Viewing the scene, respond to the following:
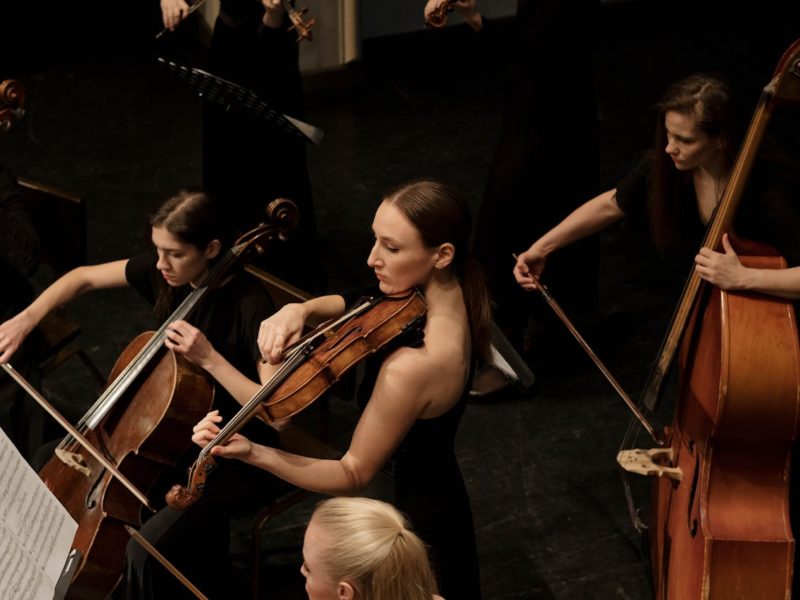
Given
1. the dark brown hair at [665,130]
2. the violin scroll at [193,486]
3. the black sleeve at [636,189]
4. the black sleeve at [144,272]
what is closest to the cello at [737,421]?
the dark brown hair at [665,130]

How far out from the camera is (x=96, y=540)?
9.27ft

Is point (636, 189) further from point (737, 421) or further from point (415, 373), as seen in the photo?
point (415, 373)

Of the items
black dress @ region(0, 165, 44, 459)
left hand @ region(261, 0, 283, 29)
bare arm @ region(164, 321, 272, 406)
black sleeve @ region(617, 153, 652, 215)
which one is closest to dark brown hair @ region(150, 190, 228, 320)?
bare arm @ region(164, 321, 272, 406)

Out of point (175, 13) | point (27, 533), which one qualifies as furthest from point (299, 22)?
point (27, 533)

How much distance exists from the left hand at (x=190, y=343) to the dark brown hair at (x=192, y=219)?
243mm

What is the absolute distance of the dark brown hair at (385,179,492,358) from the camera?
8.35ft

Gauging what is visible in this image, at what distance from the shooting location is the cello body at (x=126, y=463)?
282 centimetres

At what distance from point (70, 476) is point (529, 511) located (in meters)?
1.33

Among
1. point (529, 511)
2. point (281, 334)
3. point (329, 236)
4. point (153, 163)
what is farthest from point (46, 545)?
point (153, 163)

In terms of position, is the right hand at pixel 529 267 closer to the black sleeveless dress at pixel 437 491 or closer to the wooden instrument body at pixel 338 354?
the black sleeveless dress at pixel 437 491

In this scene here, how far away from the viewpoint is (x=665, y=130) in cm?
294

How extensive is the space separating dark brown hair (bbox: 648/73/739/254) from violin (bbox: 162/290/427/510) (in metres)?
0.76

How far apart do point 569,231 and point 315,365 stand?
1066 millimetres

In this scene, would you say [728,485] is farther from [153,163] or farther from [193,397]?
[153,163]
